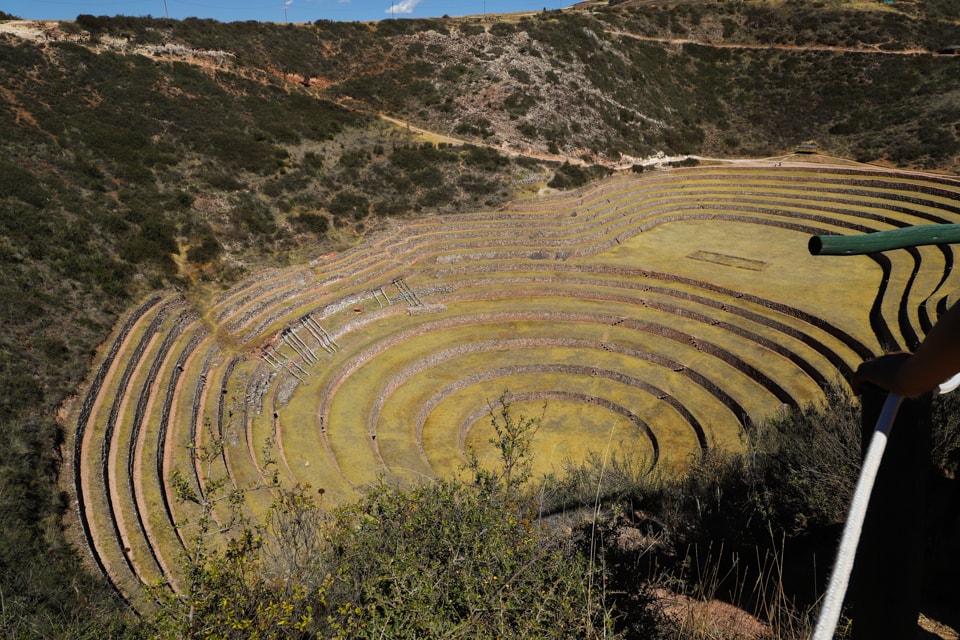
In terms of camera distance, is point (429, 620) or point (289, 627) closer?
point (429, 620)

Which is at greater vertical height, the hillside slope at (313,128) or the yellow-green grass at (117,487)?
the hillside slope at (313,128)

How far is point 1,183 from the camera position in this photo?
872 inches

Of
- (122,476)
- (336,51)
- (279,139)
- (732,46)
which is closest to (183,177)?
(279,139)

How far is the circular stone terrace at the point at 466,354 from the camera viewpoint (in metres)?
16.2

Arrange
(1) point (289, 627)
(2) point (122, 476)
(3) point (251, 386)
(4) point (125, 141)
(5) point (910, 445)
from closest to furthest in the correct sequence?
1. (5) point (910, 445)
2. (1) point (289, 627)
3. (2) point (122, 476)
4. (3) point (251, 386)
5. (4) point (125, 141)

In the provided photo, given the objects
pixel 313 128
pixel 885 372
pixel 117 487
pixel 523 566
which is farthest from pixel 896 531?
pixel 313 128

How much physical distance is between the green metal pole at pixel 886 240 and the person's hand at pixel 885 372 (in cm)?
46

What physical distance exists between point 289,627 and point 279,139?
117 feet

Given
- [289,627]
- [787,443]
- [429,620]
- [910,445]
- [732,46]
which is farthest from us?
[732,46]

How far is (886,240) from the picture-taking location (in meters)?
2.29

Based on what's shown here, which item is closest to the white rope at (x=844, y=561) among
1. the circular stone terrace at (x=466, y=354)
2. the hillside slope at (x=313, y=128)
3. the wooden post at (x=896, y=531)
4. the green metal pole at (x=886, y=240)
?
the wooden post at (x=896, y=531)

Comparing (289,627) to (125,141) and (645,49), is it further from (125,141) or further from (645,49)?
(645,49)

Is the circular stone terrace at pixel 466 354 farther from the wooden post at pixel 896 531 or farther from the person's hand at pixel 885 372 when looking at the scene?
the person's hand at pixel 885 372

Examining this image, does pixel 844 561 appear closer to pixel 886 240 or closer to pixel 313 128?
pixel 886 240
